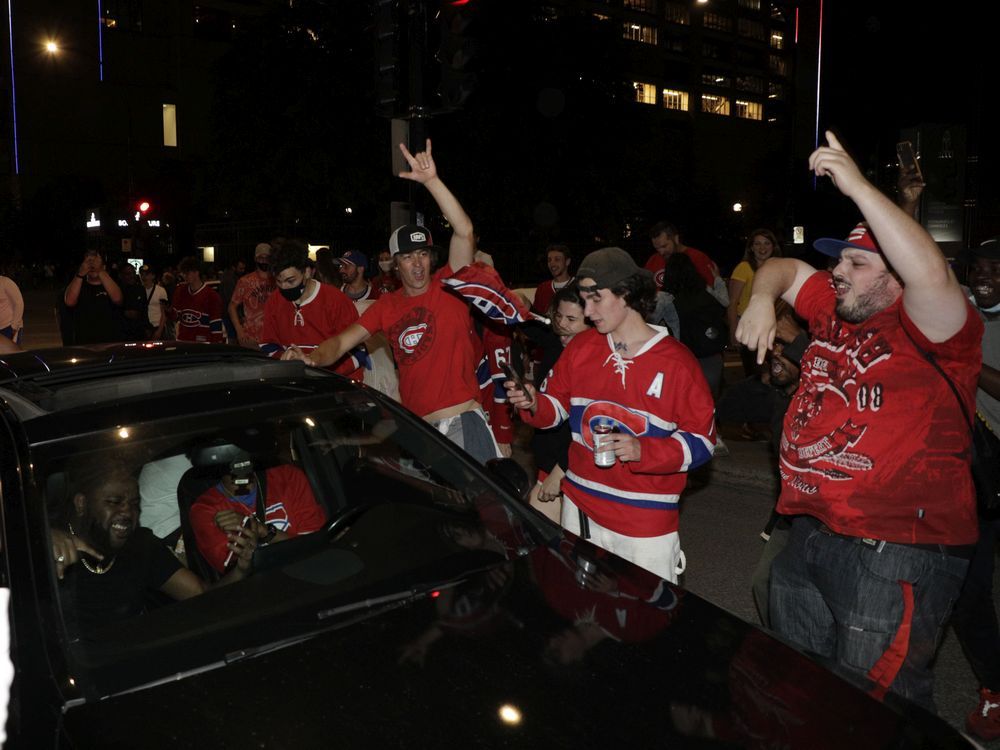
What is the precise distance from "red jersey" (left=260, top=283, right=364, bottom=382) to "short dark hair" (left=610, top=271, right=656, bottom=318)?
3.20 m

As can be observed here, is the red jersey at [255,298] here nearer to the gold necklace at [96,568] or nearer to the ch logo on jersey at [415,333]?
the ch logo on jersey at [415,333]

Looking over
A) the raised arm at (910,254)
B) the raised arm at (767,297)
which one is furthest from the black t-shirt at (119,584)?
the raised arm at (910,254)

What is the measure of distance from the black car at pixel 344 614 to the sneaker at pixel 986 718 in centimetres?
177

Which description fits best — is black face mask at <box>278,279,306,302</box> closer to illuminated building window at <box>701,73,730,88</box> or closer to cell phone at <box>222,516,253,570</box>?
cell phone at <box>222,516,253,570</box>

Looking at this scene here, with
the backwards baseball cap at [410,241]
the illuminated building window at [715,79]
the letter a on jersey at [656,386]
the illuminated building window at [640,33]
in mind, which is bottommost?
the letter a on jersey at [656,386]

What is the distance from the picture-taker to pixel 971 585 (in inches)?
141

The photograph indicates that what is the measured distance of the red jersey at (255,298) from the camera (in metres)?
9.14

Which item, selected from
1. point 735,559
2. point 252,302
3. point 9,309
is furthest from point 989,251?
point 9,309

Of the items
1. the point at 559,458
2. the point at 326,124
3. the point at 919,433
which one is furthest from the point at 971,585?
the point at 326,124

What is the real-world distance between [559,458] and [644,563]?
84 cm

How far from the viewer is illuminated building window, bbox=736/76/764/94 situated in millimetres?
93125

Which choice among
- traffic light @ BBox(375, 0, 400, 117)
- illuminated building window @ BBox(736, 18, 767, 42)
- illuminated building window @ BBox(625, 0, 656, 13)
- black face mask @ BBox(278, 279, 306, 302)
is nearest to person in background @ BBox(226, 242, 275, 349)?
traffic light @ BBox(375, 0, 400, 117)

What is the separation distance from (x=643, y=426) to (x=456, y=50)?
4.44 metres

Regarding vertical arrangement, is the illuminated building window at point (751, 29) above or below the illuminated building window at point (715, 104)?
above
